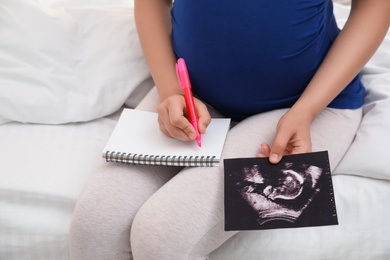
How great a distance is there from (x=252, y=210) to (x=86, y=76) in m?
0.55

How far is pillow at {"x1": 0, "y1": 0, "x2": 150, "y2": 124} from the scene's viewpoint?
1.22 meters

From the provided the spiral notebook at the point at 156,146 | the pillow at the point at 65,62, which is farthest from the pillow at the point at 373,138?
the pillow at the point at 65,62

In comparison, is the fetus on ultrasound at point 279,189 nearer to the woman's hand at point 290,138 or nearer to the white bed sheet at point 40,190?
the woman's hand at point 290,138

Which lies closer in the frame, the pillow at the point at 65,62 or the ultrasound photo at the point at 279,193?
Answer: the ultrasound photo at the point at 279,193

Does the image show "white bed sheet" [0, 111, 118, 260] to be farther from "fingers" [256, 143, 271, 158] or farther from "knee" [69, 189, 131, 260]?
"fingers" [256, 143, 271, 158]

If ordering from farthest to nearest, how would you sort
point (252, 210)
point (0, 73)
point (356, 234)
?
point (0, 73)
point (356, 234)
point (252, 210)

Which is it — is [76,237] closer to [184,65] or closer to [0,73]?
[184,65]

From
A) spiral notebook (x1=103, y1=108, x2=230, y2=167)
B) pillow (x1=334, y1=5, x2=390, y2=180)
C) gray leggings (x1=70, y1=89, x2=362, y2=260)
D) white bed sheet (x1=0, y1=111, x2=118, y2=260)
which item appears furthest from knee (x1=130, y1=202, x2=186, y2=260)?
pillow (x1=334, y1=5, x2=390, y2=180)

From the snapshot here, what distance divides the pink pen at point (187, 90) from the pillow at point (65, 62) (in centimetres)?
22

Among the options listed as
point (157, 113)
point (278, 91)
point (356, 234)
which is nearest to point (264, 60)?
point (278, 91)

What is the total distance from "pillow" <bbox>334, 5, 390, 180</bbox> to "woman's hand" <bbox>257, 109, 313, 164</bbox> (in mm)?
Result: 130

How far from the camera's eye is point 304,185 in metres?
0.93

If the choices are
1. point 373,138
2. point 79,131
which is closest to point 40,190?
point 79,131

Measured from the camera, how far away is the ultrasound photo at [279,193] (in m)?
0.89
